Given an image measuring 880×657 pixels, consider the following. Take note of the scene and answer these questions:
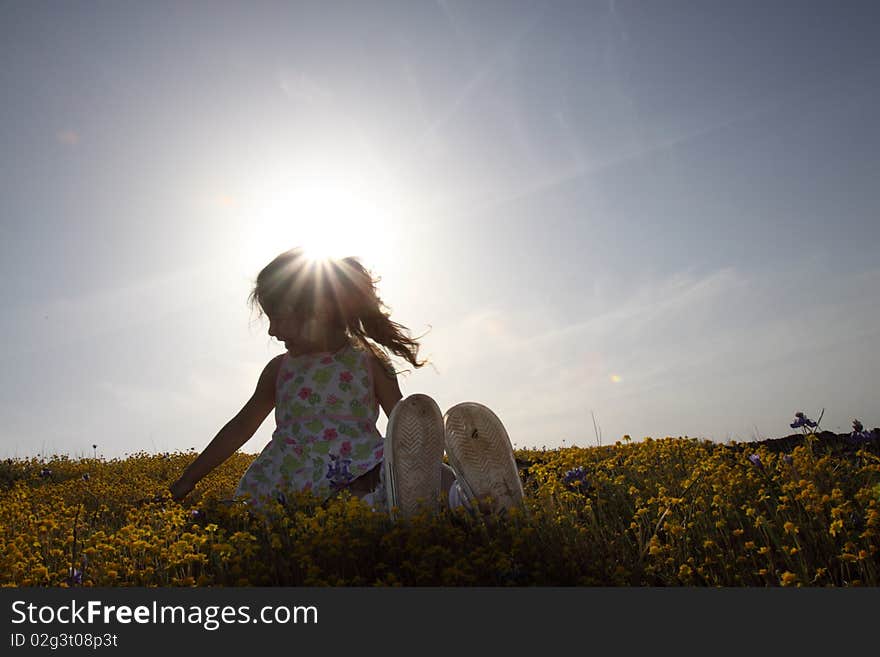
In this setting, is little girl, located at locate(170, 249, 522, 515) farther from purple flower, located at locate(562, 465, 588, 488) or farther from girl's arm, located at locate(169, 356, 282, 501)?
purple flower, located at locate(562, 465, 588, 488)

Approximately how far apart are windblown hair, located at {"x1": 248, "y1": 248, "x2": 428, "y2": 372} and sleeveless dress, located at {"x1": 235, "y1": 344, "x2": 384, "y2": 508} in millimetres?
261

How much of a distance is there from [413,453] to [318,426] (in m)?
1.43

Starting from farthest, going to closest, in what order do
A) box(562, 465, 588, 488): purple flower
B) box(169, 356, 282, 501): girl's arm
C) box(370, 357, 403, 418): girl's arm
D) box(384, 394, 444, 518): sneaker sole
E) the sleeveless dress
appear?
box(370, 357, 403, 418): girl's arm, box(169, 356, 282, 501): girl's arm, the sleeveless dress, box(562, 465, 588, 488): purple flower, box(384, 394, 444, 518): sneaker sole

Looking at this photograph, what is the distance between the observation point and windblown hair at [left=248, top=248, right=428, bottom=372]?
18.7 feet

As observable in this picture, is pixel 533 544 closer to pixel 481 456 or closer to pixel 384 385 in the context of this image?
pixel 481 456

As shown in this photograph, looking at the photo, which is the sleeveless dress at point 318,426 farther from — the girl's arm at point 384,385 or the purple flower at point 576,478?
the purple flower at point 576,478

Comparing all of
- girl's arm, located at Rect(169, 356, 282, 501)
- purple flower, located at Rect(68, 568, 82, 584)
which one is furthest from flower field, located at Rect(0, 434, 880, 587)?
girl's arm, located at Rect(169, 356, 282, 501)

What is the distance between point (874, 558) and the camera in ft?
10.4

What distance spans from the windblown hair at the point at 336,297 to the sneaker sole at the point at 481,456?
1429 mm

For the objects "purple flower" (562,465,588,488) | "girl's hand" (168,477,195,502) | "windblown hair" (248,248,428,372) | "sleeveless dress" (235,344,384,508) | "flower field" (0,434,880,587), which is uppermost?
"windblown hair" (248,248,428,372)

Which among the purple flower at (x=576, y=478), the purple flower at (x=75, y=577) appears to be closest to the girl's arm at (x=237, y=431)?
the purple flower at (x=75, y=577)

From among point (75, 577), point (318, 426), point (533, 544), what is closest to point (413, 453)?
point (533, 544)

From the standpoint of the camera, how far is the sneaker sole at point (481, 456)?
4.31 meters

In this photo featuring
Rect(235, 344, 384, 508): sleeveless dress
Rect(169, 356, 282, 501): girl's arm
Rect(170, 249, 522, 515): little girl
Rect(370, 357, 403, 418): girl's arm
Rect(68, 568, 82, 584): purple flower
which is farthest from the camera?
Rect(370, 357, 403, 418): girl's arm
